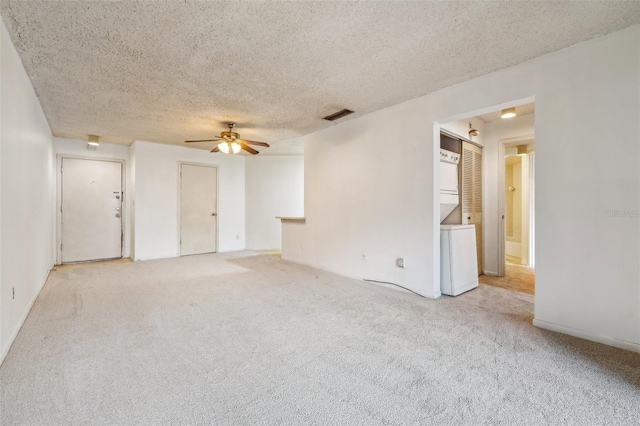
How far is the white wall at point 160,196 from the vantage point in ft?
18.1

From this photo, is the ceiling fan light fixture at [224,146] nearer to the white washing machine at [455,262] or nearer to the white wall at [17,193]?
the white wall at [17,193]

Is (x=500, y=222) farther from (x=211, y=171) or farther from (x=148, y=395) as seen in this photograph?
(x=211, y=171)

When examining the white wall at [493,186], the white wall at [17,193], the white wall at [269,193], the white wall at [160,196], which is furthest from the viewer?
the white wall at [269,193]

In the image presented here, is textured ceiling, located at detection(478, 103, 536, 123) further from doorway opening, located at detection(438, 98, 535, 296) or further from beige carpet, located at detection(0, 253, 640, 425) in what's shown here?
beige carpet, located at detection(0, 253, 640, 425)

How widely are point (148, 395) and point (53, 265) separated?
5.29 m

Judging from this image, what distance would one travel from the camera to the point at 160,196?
577 cm

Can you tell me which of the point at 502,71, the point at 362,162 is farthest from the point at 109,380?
the point at 502,71

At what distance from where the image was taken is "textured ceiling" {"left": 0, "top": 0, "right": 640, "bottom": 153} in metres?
1.84

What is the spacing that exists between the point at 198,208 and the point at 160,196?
0.81 meters

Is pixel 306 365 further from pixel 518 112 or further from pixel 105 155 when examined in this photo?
pixel 105 155

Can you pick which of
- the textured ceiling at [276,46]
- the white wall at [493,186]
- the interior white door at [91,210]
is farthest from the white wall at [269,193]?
the white wall at [493,186]

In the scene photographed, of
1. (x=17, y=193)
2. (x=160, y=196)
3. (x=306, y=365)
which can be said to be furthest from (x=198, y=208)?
(x=306, y=365)

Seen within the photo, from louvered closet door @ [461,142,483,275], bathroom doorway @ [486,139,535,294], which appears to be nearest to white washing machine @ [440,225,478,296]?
louvered closet door @ [461,142,483,275]

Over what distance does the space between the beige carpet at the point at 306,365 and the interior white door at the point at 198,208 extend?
3019 mm
